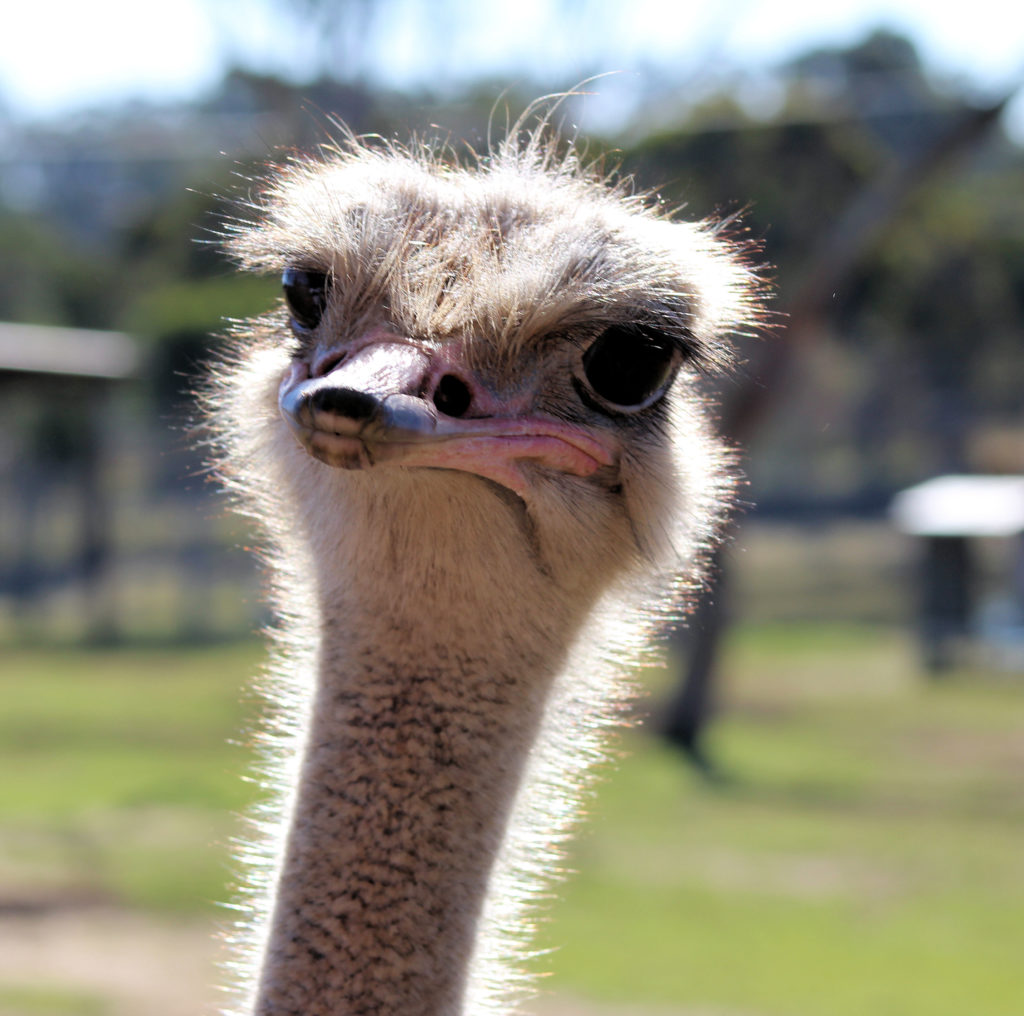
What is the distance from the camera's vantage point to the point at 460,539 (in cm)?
159

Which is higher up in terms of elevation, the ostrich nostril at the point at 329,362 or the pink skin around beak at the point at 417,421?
the ostrich nostril at the point at 329,362

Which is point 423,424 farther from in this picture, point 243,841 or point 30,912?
point 30,912

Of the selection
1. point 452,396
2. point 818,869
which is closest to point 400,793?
point 452,396

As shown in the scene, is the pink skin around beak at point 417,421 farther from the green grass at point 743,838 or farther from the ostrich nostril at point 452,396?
the green grass at point 743,838

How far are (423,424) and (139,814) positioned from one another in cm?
814

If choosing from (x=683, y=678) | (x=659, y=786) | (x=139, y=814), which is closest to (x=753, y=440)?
(x=683, y=678)

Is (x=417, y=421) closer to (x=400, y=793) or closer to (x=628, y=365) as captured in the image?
(x=628, y=365)

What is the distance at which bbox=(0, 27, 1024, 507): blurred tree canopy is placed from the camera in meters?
14.7

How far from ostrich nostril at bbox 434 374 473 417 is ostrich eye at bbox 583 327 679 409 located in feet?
0.59

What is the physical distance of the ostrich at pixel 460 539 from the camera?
1.53 metres

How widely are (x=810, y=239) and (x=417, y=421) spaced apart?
46.4ft

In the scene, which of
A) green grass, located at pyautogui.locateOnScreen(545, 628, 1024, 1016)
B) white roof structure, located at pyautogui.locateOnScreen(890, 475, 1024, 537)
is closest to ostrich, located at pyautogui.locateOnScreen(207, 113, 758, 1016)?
green grass, located at pyautogui.locateOnScreen(545, 628, 1024, 1016)

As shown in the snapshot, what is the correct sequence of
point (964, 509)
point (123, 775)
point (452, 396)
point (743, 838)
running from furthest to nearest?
point (964, 509), point (123, 775), point (743, 838), point (452, 396)

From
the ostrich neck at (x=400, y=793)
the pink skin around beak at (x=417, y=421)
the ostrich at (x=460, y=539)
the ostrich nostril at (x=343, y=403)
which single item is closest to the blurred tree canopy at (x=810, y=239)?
the ostrich at (x=460, y=539)
